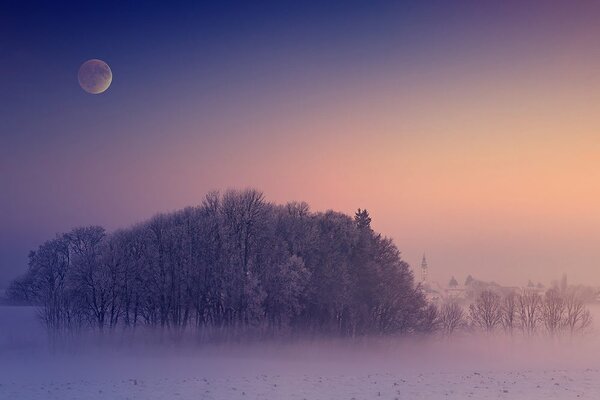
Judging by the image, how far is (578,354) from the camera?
7462 cm

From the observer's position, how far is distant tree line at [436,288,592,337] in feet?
306

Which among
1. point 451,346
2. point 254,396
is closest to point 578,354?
point 451,346

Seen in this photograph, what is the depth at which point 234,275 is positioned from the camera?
72.1 m

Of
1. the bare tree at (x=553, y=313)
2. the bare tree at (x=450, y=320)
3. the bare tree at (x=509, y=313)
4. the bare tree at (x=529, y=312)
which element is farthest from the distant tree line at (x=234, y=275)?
the bare tree at (x=553, y=313)

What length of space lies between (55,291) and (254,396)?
48.6 meters

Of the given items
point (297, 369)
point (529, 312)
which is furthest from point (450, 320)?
point (297, 369)

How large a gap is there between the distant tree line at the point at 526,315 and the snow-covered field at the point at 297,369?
13.7 ft

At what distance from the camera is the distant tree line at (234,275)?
7162 centimetres

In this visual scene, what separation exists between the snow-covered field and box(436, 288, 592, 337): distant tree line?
416 centimetres

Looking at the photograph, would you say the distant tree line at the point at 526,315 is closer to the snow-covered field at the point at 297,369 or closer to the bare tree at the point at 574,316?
the bare tree at the point at 574,316

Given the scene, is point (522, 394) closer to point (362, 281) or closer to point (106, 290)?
point (362, 281)

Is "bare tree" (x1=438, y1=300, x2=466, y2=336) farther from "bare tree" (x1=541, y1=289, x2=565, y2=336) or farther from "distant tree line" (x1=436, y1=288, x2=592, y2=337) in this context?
"bare tree" (x1=541, y1=289, x2=565, y2=336)

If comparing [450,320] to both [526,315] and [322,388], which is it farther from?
[322,388]

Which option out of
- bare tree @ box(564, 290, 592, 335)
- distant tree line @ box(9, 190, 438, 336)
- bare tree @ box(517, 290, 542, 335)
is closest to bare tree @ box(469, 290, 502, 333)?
bare tree @ box(517, 290, 542, 335)
